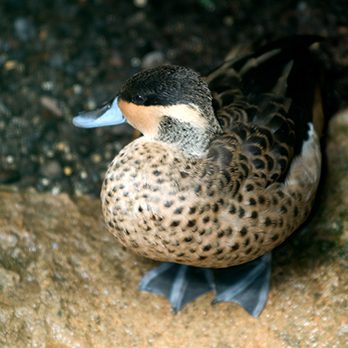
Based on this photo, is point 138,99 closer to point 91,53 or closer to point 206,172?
point 206,172

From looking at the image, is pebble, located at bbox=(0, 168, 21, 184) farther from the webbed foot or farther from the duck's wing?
the duck's wing

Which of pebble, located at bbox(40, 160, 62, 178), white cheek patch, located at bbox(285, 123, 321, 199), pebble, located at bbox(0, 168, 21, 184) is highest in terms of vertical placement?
white cheek patch, located at bbox(285, 123, 321, 199)

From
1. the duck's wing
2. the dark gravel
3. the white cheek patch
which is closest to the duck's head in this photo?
the duck's wing

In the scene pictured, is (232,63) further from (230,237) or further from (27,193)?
(27,193)

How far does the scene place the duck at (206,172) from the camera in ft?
7.95

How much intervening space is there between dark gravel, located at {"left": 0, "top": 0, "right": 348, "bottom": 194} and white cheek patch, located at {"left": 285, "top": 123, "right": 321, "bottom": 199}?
30.0 inches

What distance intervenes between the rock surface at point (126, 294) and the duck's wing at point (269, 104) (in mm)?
420

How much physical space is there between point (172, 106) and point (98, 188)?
1.15 meters

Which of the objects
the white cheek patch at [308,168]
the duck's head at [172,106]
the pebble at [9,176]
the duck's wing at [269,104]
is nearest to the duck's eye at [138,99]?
the duck's head at [172,106]

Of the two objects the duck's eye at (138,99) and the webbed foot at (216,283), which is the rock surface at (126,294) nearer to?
the webbed foot at (216,283)

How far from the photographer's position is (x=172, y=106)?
7.86 ft

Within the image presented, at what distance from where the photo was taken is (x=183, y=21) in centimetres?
416

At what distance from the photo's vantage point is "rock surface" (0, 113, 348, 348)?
261cm

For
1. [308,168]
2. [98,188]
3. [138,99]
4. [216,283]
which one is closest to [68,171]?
[98,188]
